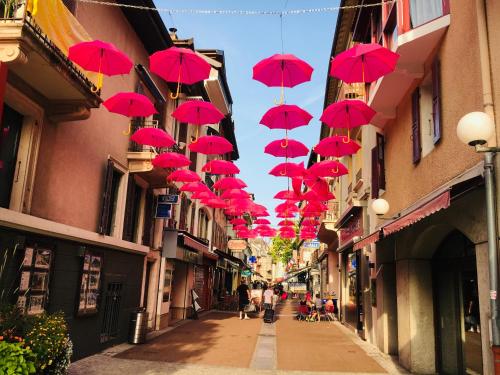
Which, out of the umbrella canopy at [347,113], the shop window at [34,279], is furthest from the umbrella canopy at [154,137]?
the umbrella canopy at [347,113]

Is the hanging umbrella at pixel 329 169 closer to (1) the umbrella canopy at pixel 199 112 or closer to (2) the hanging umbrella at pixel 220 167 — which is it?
(2) the hanging umbrella at pixel 220 167

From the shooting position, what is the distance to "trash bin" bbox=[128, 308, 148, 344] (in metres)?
12.4

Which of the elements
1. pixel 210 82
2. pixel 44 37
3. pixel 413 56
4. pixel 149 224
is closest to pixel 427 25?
pixel 413 56

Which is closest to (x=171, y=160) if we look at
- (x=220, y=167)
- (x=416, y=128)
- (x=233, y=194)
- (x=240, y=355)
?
(x=220, y=167)

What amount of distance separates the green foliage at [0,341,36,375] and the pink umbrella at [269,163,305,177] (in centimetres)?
1019

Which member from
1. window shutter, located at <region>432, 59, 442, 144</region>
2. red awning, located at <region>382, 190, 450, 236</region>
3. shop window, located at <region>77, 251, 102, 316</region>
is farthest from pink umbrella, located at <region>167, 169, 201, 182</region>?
window shutter, located at <region>432, 59, 442, 144</region>

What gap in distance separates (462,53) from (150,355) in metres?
9.66

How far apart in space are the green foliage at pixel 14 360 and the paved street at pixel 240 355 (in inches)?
153

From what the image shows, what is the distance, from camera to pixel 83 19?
10164 millimetres

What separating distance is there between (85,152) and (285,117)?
199 inches

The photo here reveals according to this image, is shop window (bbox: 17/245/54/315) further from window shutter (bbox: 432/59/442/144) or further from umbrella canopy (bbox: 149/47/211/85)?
window shutter (bbox: 432/59/442/144)

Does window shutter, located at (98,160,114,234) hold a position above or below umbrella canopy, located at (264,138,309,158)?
below

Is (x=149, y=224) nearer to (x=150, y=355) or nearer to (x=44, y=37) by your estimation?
(x=150, y=355)

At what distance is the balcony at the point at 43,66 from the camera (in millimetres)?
6312
